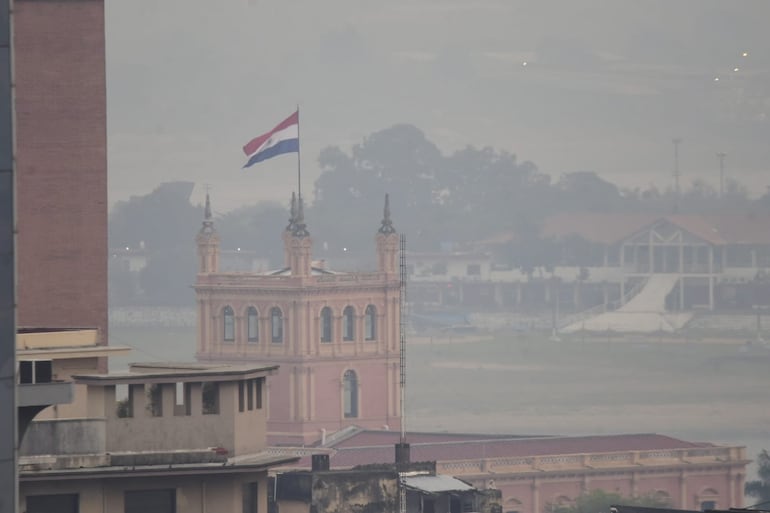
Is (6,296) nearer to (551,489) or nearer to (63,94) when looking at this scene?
(63,94)

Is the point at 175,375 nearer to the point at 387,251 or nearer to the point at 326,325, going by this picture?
the point at 326,325

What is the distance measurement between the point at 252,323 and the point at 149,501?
120024mm

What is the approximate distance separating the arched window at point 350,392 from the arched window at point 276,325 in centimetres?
438

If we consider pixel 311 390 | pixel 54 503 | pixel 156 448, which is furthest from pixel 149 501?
pixel 311 390

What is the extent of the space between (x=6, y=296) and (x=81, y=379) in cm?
1308

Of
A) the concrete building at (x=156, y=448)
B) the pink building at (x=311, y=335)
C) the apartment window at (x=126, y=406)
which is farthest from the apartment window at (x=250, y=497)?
the pink building at (x=311, y=335)

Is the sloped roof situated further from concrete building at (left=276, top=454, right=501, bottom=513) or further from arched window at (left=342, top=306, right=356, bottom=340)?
arched window at (left=342, top=306, right=356, bottom=340)

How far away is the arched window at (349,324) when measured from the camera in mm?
154250

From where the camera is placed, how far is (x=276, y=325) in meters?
154

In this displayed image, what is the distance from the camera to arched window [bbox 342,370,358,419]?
15462 centimetres

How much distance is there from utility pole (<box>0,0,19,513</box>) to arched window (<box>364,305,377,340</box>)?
5214 inches

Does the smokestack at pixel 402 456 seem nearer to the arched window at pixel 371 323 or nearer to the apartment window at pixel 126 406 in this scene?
the apartment window at pixel 126 406

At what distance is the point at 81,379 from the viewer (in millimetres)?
34031

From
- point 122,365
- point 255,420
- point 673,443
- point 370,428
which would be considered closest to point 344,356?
point 370,428
